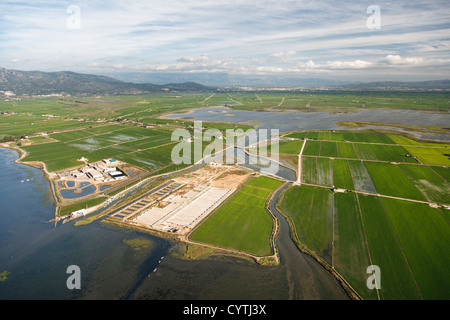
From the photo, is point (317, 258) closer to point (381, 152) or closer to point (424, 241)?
point (424, 241)

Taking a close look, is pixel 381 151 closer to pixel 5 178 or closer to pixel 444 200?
pixel 444 200

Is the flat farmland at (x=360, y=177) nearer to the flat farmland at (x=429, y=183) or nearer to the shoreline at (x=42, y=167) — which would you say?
the flat farmland at (x=429, y=183)

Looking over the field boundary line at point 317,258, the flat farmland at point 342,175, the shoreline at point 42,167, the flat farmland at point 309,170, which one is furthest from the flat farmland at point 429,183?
the shoreline at point 42,167

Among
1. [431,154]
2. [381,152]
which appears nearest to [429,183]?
[381,152]

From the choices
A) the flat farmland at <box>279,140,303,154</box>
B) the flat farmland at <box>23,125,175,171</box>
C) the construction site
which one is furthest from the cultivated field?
the flat farmland at <box>23,125,175,171</box>
